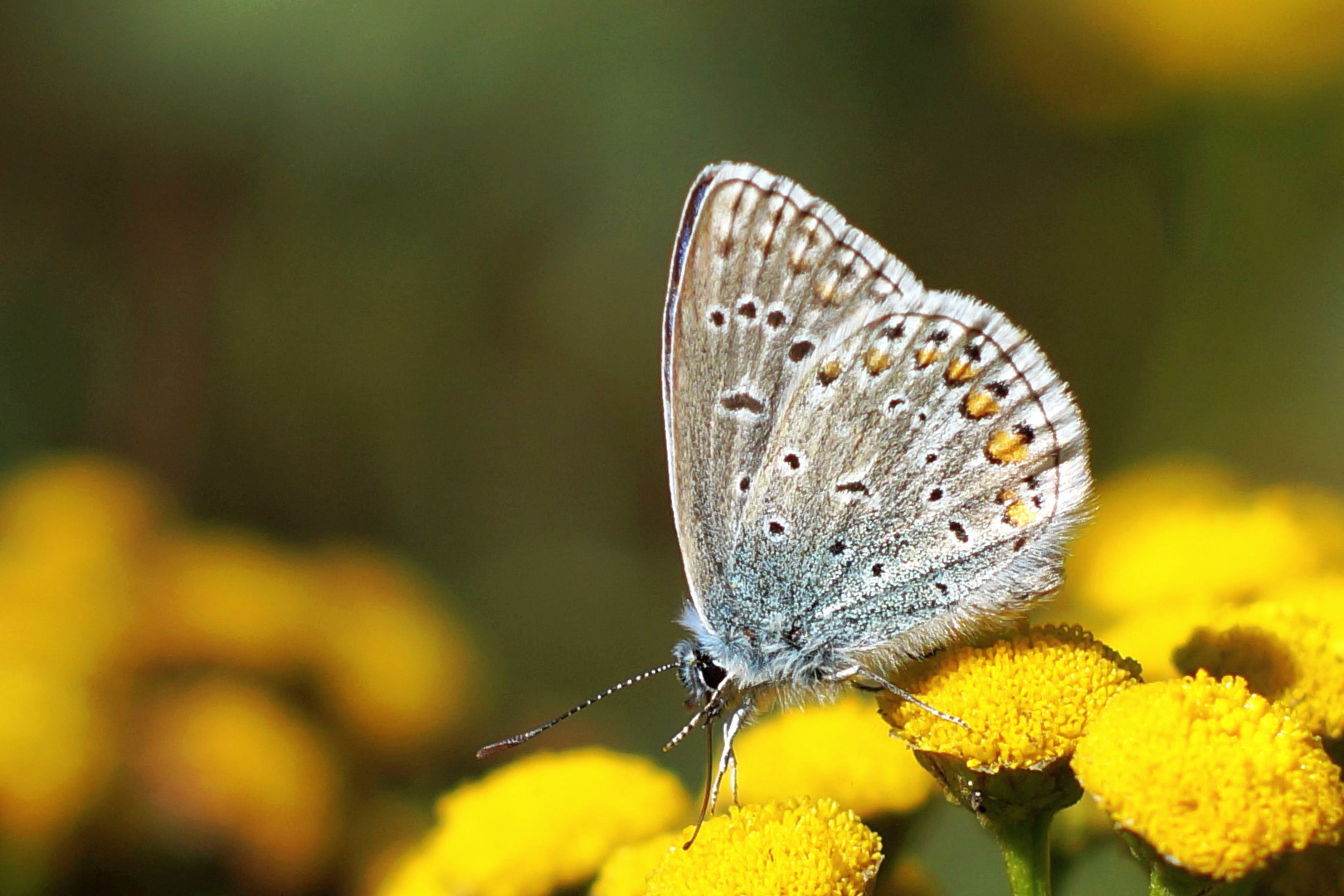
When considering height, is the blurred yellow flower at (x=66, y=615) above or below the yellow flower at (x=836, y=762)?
below

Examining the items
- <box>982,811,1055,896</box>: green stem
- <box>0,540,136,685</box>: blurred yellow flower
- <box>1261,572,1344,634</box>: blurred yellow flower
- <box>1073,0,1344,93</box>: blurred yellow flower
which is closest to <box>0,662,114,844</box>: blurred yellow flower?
<box>0,540,136,685</box>: blurred yellow flower

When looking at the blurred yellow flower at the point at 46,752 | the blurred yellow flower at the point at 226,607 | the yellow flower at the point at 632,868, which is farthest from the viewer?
the blurred yellow flower at the point at 226,607

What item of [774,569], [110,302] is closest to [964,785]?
[774,569]

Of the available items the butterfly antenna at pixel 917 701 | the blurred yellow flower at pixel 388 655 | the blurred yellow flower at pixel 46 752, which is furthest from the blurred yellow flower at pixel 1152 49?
the blurred yellow flower at pixel 46 752

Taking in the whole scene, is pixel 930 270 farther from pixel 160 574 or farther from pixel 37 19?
pixel 37 19

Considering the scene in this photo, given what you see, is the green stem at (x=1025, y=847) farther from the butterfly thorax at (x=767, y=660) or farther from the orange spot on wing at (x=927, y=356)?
the orange spot on wing at (x=927, y=356)
